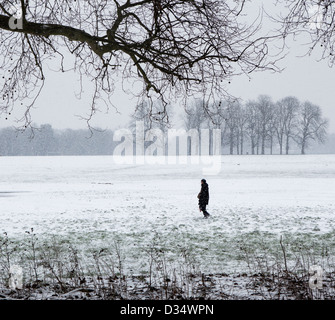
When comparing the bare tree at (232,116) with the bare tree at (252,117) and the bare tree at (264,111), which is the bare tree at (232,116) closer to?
the bare tree at (252,117)

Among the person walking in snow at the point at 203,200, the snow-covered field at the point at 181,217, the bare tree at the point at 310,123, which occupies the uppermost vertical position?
the bare tree at the point at 310,123

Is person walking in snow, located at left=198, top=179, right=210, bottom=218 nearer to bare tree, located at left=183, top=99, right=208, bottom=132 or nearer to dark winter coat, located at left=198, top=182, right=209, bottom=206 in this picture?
dark winter coat, located at left=198, top=182, right=209, bottom=206

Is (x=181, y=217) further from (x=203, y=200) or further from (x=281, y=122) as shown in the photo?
(x=281, y=122)

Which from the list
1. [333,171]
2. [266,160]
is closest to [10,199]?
[333,171]

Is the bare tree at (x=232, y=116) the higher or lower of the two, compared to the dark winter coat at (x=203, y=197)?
higher

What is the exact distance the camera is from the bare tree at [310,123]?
64.2 m

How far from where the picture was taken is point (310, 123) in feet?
213

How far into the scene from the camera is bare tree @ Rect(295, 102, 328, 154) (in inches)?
2527

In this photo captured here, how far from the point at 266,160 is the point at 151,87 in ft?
173

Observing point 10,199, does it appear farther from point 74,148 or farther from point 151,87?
point 74,148

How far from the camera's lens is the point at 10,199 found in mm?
24641

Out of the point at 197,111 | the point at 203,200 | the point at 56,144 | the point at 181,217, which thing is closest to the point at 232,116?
the point at 197,111

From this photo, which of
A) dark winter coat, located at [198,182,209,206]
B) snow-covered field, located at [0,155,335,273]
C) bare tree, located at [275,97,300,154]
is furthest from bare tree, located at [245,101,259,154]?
dark winter coat, located at [198,182,209,206]

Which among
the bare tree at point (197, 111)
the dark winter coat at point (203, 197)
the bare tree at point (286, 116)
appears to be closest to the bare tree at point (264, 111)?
the bare tree at point (286, 116)
